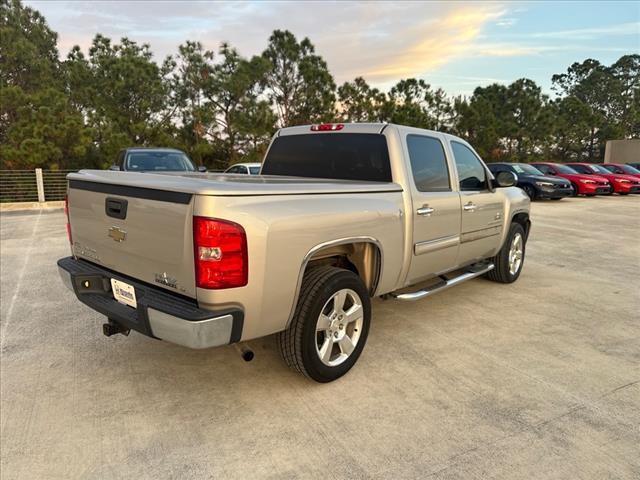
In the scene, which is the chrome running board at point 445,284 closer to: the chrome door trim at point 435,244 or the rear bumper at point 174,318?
the chrome door trim at point 435,244

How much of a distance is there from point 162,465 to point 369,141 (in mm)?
2860

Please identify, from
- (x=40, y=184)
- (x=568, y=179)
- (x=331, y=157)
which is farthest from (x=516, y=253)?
(x=568, y=179)

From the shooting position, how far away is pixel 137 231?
105 inches

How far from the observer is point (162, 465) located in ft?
7.70

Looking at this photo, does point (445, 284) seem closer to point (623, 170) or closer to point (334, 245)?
point (334, 245)

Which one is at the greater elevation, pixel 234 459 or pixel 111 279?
pixel 111 279

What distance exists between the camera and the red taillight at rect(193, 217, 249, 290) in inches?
91.0

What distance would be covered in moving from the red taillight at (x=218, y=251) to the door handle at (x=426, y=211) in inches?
73.1

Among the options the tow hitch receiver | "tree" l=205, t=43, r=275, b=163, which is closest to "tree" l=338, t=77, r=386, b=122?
"tree" l=205, t=43, r=275, b=163

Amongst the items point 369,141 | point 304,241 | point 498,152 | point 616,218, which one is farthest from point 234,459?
point 498,152

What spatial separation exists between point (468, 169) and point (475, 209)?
0.47m

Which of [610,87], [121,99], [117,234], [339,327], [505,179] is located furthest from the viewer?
[610,87]

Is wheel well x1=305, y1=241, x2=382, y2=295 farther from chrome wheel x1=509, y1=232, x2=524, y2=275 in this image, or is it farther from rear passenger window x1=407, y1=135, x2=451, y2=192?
chrome wheel x1=509, y1=232, x2=524, y2=275

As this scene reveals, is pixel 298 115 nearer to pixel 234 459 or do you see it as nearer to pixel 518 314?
pixel 518 314
